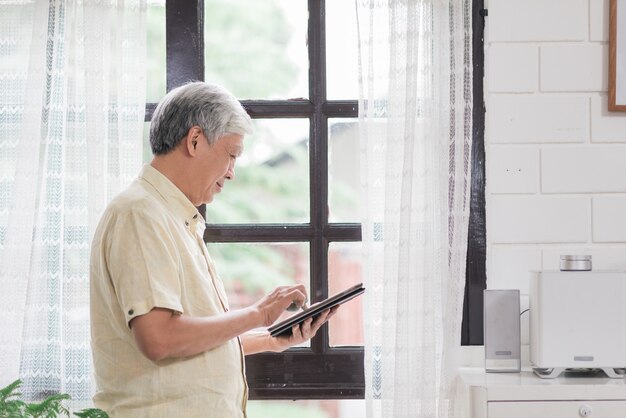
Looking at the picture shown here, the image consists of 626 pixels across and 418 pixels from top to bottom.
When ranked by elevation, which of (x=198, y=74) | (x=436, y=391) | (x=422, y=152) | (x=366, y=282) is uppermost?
(x=198, y=74)

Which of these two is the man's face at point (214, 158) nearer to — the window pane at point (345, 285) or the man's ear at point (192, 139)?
the man's ear at point (192, 139)

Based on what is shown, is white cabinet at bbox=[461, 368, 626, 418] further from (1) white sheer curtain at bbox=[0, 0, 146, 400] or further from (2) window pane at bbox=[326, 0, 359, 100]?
(1) white sheer curtain at bbox=[0, 0, 146, 400]

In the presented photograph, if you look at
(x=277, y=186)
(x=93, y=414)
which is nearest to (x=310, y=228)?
(x=277, y=186)

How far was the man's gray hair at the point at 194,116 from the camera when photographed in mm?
1964

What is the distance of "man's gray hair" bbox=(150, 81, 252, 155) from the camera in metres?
1.96

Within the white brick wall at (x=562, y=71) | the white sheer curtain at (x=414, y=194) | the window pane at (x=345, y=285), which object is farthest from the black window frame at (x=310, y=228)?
the white brick wall at (x=562, y=71)

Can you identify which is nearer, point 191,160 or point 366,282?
point 191,160

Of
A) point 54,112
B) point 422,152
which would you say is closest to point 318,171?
point 422,152

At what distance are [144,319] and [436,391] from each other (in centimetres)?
115

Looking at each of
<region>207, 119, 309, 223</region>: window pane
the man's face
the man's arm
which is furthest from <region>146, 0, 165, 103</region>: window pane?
the man's arm

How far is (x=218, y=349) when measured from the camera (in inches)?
76.0

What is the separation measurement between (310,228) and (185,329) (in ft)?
3.61

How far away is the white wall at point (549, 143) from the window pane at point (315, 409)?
23.5 inches

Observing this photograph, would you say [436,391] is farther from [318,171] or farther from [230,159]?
[230,159]
